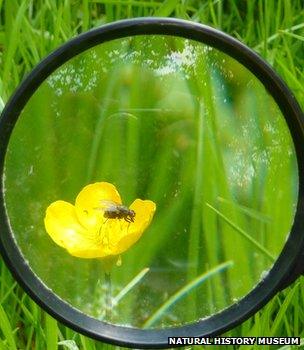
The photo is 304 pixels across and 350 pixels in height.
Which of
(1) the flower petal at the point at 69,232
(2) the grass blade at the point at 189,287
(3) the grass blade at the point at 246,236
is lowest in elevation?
(2) the grass blade at the point at 189,287

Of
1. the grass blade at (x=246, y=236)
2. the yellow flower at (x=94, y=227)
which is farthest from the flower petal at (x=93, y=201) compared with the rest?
the grass blade at (x=246, y=236)

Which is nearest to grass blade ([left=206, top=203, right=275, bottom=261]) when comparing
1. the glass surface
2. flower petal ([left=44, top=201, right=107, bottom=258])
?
the glass surface

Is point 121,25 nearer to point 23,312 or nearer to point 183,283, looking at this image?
point 183,283

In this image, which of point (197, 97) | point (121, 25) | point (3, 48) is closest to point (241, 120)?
point (197, 97)

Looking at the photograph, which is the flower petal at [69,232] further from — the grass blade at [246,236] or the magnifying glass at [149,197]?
the grass blade at [246,236]

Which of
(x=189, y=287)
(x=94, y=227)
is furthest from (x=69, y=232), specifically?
(x=189, y=287)

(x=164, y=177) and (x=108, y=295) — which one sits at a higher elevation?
(x=164, y=177)

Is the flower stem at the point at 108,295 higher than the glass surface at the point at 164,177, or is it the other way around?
the glass surface at the point at 164,177

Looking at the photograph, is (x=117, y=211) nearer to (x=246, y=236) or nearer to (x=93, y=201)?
(x=93, y=201)

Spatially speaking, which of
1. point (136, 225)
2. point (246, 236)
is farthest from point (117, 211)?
point (246, 236)
